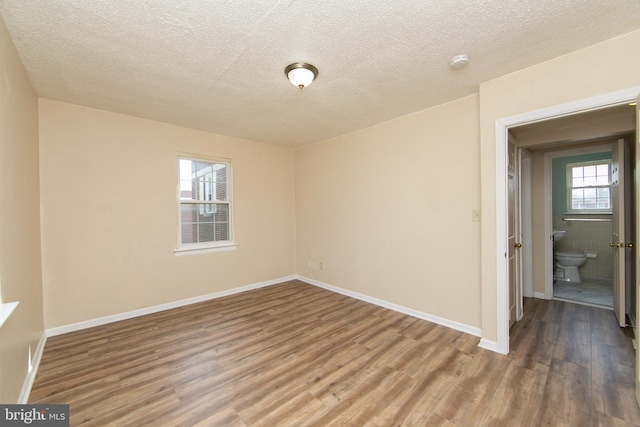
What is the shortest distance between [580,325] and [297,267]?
13.5 ft

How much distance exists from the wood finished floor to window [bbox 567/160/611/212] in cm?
256

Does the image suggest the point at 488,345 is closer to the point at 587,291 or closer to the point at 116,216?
the point at 587,291

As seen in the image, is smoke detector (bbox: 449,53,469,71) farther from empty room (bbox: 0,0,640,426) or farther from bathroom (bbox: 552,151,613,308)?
bathroom (bbox: 552,151,613,308)

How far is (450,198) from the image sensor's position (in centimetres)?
300

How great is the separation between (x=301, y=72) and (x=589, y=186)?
5.92 meters

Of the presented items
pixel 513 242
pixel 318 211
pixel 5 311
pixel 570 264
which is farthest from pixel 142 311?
pixel 570 264

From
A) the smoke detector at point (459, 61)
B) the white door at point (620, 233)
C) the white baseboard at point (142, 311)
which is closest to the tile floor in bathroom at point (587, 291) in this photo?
the white door at point (620, 233)

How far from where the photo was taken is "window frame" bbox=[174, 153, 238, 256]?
12.4 feet

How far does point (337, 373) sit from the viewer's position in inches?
86.0

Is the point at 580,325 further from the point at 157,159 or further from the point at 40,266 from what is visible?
the point at 40,266

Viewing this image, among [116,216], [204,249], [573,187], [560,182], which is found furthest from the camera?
[560,182]

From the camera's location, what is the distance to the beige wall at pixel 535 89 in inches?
72.9

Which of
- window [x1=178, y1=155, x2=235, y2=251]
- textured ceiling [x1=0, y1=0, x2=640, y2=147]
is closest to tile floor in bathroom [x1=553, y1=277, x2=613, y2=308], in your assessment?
textured ceiling [x1=0, y1=0, x2=640, y2=147]

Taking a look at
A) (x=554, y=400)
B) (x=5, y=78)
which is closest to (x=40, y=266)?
(x=5, y=78)
